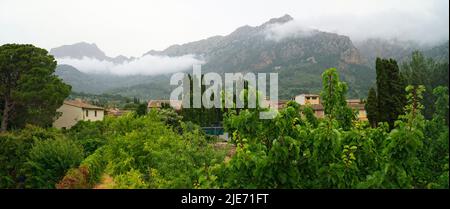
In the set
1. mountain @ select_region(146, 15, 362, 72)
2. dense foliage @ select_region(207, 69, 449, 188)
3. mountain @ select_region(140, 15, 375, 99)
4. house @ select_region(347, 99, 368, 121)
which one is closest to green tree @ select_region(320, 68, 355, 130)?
dense foliage @ select_region(207, 69, 449, 188)

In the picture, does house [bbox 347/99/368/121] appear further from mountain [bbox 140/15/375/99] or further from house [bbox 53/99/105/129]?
mountain [bbox 140/15/375/99]

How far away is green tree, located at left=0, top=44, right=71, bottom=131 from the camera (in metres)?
29.2

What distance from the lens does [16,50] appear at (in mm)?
30047

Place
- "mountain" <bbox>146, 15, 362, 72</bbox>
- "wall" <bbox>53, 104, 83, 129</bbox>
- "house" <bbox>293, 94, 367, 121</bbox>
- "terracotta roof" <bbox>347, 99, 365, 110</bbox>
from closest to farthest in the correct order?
"house" <bbox>293, 94, 367, 121</bbox> < "terracotta roof" <bbox>347, 99, 365, 110</bbox> < "wall" <bbox>53, 104, 83, 129</bbox> < "mountain" <bbox>146, 15, 362, 72</bbox>

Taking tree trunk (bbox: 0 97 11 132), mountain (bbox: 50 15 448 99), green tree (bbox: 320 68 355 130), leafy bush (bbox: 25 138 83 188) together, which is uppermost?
mountain (bbox: 50 15 448 99)

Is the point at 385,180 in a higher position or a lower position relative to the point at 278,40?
lower

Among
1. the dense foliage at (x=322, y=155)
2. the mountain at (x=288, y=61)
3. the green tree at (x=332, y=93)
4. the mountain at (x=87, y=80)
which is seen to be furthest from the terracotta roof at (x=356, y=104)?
the mountain at (x=87, y=80)

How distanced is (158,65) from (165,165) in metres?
185

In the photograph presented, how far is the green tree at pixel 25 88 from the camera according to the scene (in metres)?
29.2

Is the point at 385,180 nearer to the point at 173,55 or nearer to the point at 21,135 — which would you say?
the point at 21,135

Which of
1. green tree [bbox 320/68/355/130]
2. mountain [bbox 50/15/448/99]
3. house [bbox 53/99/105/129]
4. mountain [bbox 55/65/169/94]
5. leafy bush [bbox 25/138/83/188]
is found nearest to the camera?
green tree [bbox 320/68/355/130]

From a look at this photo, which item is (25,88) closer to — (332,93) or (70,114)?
(70,114)

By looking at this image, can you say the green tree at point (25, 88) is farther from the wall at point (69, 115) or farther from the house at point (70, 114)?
the wall at point (69, 115)
